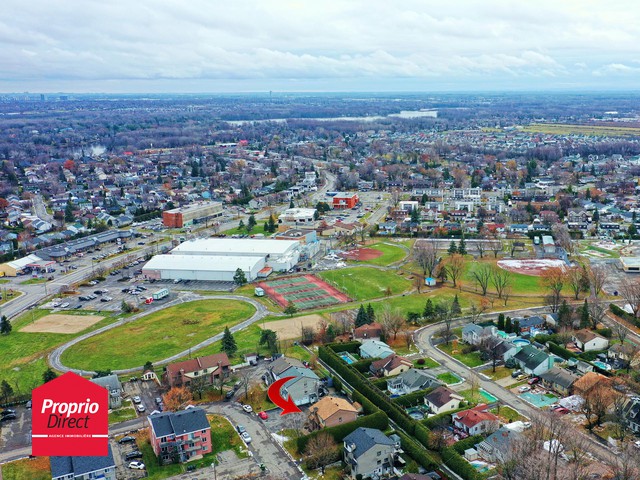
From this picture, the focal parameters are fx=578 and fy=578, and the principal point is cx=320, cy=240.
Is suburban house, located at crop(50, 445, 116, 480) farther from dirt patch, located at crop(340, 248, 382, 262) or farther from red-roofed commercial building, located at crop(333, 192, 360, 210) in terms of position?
red-roofed commercial building, located at crop(333, 192, 360, 210)

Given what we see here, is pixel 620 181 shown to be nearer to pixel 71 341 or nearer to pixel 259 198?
pixel 259 198

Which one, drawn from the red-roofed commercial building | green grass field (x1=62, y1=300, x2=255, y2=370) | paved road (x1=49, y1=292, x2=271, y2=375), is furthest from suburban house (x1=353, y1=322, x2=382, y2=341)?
the red-roofed commercial building

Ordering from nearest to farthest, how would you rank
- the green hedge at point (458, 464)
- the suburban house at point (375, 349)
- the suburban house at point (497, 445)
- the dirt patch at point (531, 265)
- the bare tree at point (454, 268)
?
the green hedge at point (458, 464), the suburban house at point (497, 445), the suburban house at point (375, 349), the bare tree at point (454, 268), the dirt patch at point (531, 265)

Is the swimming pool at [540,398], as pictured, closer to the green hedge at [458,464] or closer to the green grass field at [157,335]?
the green hedge at [458,464]

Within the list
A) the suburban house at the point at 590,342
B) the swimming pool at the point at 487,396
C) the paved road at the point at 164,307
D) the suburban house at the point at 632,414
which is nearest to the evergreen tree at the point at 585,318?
the suburban house at the point at 590,342

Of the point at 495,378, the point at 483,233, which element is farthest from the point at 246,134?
the point at 495,378
